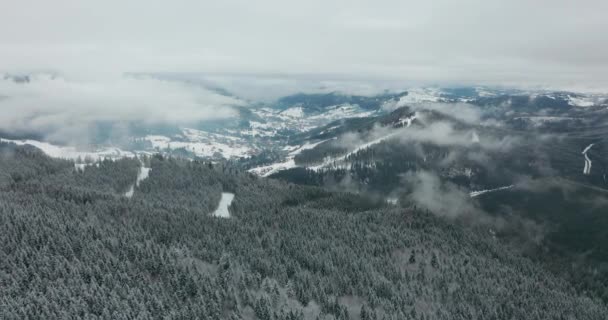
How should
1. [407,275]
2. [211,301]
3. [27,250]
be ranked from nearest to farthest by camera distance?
[211,301], [27,250], [407,275]

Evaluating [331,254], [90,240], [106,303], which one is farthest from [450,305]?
[90,240]

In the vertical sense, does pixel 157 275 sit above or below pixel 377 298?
above

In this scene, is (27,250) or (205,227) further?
(205,227)

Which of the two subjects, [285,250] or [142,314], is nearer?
[142,314]

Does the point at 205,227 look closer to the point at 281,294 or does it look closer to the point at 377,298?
A: the point at 281,294

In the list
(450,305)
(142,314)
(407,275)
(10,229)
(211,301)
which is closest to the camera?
(142,314)

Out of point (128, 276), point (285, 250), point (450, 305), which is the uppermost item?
point (128, 276)

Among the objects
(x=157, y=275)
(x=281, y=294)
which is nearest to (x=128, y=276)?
(x=157, y=275)

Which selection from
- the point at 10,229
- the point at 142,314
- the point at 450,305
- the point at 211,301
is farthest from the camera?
the point at 450,305

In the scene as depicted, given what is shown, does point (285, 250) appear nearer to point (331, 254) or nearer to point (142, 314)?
point (331, 254)
